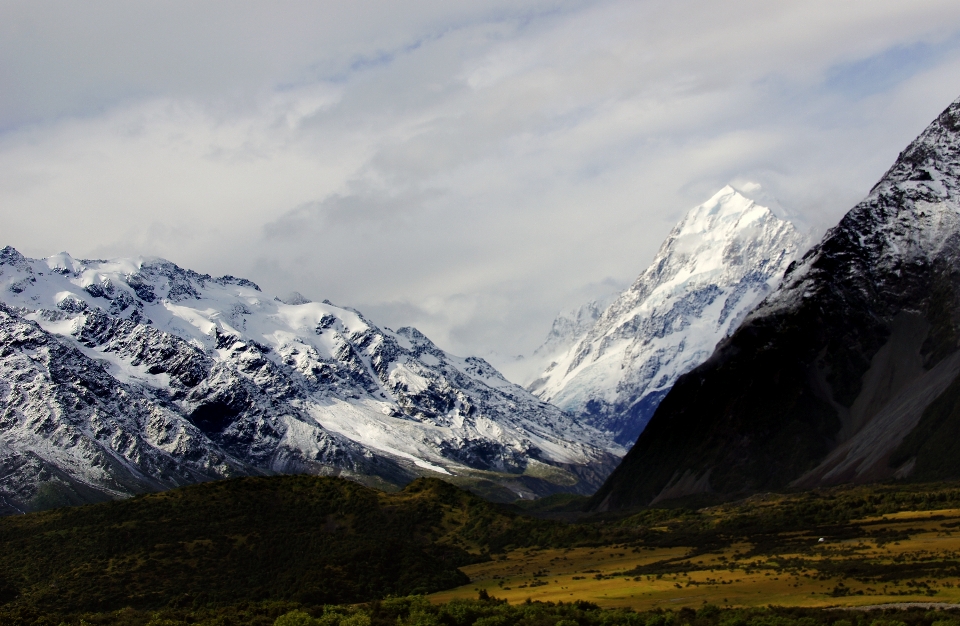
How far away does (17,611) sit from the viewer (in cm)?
13388

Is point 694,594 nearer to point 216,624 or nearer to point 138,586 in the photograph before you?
point 216,624

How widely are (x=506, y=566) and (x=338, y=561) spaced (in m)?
31.6

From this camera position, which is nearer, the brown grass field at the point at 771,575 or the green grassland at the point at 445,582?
the green grassland at the point at 445,582

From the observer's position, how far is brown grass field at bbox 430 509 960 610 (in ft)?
452

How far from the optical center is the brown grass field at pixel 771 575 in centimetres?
13762

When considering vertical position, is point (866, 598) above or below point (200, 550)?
below

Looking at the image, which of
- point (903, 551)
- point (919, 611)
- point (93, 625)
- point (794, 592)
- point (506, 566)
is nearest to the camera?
point (919, 611)

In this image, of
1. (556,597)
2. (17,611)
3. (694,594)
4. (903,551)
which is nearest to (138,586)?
(17,611)

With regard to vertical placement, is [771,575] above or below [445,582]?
below

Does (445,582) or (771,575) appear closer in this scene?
(771,575)

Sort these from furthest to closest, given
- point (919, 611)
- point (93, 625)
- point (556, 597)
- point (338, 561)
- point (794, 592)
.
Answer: point (338, 561) → point (556, 597) → point (794, 592) → point (93, 625) → point (919, 611)

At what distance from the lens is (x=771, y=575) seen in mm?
159250

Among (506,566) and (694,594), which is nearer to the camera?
(694,594)

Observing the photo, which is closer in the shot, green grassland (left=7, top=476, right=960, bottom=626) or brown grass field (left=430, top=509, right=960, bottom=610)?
green grassland (left=7, top=476, right=960, bottom=626)
